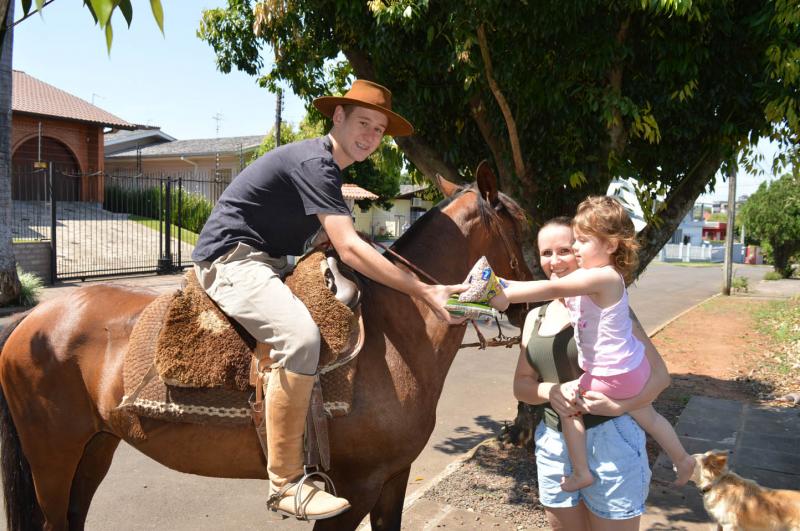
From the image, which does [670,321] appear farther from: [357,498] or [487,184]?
[357,498]

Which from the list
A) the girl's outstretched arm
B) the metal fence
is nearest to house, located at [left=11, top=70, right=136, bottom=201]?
the metal fence

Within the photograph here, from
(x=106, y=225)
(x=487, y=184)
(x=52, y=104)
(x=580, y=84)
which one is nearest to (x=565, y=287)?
(x=487, y=184)

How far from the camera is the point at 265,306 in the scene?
244 cm

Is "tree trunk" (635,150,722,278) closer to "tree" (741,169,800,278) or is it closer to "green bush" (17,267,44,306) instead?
"green bush" (17,267,44,306)

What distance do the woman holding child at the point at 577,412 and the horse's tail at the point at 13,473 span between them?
2665 mm

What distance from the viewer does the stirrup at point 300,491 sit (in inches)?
93.3

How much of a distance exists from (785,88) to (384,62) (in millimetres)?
3051

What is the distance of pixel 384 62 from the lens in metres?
5.03

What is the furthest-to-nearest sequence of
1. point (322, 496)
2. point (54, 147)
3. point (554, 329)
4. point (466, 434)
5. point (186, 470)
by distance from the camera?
point (54, 147)
point (466, 434)
point (186, 470)
point (554, 329)
point (322, 496)

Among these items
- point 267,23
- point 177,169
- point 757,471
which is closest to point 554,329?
point 757,471

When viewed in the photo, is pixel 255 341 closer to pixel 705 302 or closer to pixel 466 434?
pixel 466 434

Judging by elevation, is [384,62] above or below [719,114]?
above

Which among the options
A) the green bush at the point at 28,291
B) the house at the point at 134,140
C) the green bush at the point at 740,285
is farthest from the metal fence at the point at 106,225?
the green bush at the point at 740,285

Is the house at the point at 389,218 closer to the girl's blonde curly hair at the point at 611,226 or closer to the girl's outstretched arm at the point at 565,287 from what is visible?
the girl's blonde curly hair at the point at 611,226
